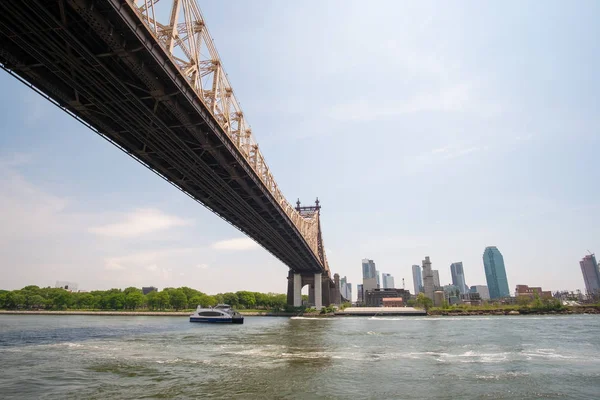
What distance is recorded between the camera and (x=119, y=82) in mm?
19922

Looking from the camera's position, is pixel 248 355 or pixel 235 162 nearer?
pixel 248 355

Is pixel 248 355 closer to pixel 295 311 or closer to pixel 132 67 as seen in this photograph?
pixel 132 67

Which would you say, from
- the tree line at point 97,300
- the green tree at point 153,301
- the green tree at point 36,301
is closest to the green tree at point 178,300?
the tree line at point 97,300

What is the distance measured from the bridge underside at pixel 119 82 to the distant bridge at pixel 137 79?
5 centimetres

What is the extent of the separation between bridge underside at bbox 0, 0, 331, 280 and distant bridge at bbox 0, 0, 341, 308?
0.05 metres

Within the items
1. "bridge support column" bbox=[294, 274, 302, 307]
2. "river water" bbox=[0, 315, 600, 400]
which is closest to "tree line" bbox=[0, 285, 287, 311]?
"bridge support column" bbox=[294, 274, 302, 307]

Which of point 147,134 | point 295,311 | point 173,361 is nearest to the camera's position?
point 173,361

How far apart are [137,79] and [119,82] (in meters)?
1.01

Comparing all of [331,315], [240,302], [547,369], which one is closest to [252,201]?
[547,369]

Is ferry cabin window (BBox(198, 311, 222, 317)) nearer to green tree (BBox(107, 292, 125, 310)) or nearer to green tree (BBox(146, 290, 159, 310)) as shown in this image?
green tree (BBox(146, 290, 159, 310))

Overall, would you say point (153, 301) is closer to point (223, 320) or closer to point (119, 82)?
point (223, 320)

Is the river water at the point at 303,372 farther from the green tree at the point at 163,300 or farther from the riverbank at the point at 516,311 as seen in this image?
the green tree at the point at 163,300

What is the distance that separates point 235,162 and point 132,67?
14.7 m

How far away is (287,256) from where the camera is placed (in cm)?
9038
